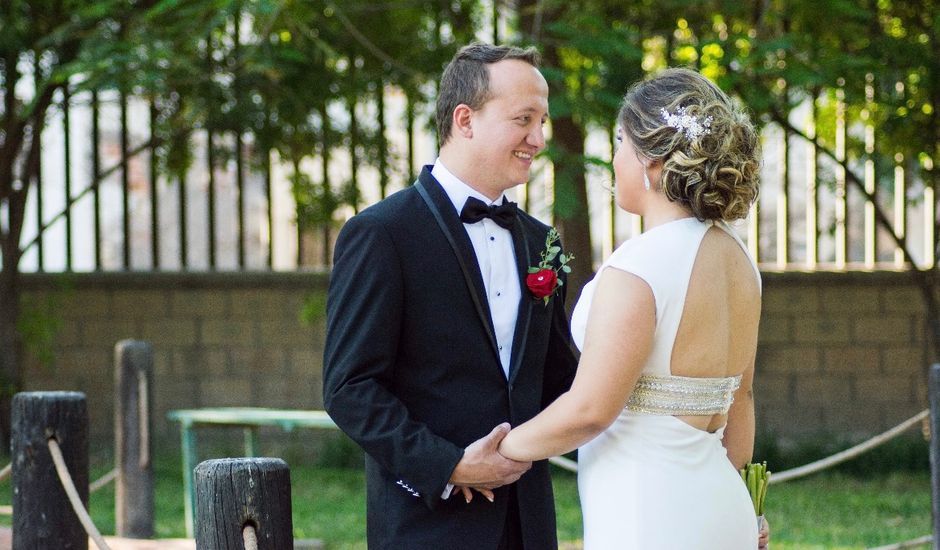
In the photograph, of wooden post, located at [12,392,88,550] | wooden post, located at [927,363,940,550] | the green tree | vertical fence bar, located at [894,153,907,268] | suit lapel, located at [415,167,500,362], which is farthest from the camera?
vertical fence bar, located at [894,153,907,268]

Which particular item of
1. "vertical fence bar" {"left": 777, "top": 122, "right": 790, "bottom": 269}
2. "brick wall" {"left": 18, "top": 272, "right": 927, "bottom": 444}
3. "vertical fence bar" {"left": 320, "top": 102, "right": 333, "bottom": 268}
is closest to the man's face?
"vertical fence bar" {"left": 320, "top": 102, "right": 333, "bottom": 268}

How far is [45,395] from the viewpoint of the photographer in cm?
411

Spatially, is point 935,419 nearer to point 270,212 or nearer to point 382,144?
point 382,144

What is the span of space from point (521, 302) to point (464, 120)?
0.40 m

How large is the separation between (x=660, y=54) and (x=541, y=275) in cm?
765

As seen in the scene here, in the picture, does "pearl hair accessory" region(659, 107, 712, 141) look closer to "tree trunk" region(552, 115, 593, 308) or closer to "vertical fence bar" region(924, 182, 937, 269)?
"tree trunk" region(552, 115, 593, 308)

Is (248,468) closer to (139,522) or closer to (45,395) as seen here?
(45,395)

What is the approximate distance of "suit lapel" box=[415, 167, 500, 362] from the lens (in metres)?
2.61

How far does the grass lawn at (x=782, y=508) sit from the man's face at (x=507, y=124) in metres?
4.22

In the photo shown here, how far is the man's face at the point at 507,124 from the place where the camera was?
2.67 m

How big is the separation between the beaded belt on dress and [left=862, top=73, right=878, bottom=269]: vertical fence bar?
692cm

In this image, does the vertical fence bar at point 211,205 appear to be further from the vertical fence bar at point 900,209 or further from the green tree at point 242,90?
the vertical fence bar at point 900,209

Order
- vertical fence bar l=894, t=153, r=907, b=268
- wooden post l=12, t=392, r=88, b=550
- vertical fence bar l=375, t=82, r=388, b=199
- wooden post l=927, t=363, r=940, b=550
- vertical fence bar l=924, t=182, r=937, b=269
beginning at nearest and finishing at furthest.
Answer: wooden post l=12, t=392, r=88, b=550
wooden post l=927, t=363, r=940, b=550
vertical fence bar l=924, t=182, r=937, b=269
vertical fence bar l=894, t=153, r=907, b=268
vertical fence bar l=375, t=82, r=388, b=199

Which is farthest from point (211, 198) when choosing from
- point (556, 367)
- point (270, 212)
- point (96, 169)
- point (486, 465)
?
point (486, 465)
